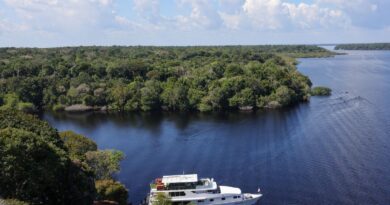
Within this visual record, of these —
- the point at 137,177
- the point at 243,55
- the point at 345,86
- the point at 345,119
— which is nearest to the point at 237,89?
the point at 345,119

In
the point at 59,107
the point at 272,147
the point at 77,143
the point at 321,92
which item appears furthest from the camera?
the point at 321,92

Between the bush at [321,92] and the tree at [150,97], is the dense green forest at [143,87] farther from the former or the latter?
the bush at [321,92]

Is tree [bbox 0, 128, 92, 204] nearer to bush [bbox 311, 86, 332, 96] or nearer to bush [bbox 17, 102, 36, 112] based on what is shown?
bush [bbox 17, 102, 36, 112]

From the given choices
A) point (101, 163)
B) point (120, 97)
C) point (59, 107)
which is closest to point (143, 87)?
point (120, 97)

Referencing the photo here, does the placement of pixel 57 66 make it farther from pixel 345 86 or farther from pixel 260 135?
pixel 345 86

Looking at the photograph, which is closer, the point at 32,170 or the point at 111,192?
the point at 32,170

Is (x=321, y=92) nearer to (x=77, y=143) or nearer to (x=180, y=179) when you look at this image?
(x=180, y=179)

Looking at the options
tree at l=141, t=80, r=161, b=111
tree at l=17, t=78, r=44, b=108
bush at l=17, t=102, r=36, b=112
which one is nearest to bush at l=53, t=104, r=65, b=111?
bush at l=17, t=102, r=36, b=112
